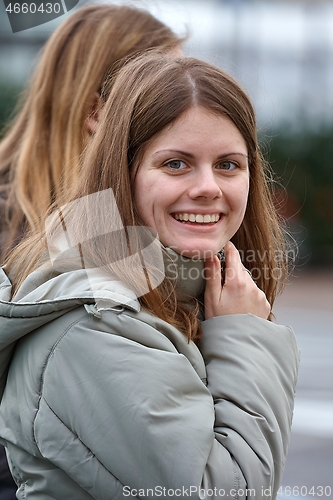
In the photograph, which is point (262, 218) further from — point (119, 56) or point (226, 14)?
point (226, 14)

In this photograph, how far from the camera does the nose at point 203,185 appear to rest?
1.70 metres

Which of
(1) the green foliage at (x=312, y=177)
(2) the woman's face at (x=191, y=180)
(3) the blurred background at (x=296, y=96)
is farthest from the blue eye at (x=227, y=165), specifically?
(1) the green foliage at (x=312, y=177)

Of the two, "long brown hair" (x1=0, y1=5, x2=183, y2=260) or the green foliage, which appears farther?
the green foliage

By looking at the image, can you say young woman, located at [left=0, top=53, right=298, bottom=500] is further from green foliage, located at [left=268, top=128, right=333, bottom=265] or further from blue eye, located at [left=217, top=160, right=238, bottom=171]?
green foliage, located at [left=268, top=128, right=333, bottom=265]

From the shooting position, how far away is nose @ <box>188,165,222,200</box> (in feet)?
5.58

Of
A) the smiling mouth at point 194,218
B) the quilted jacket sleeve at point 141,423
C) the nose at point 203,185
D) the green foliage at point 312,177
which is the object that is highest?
the nose at point 203,185

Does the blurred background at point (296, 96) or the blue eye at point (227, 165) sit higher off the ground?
the blue eye at point (227, 165)

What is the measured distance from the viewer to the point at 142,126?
1727mm

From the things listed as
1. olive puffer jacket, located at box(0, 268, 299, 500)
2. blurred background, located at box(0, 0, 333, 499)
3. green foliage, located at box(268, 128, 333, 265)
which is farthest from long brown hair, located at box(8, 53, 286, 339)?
green foliage, located at box(268, 128, 333, 265)

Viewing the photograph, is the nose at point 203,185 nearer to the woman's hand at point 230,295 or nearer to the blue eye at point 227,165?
the blue eye at point 227,165

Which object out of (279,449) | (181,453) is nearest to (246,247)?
(279,449)

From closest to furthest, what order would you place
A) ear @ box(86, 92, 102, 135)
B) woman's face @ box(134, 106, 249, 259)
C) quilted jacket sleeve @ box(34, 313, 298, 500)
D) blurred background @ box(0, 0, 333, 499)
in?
quilted jacket sleeve @ box(34, 313, 298, 500) → woman's face @ box(134, 106, 249, 259) → ear @ box(86, 92, 102, 135) → blurred background @ box(0, 0, 333, 499)

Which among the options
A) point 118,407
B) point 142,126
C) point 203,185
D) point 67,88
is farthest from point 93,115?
point 118,407

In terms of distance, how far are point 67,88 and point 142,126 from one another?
0.98 metres
